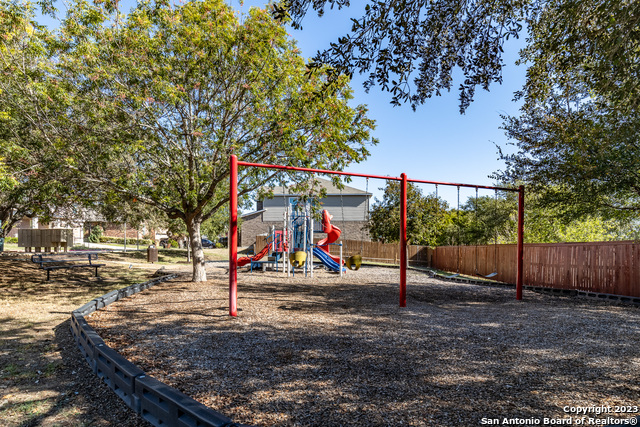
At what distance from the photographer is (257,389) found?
3.79 meters

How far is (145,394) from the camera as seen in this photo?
3344 mm

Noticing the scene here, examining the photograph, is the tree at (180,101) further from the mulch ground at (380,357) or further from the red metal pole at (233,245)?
the mulch ground at (380,357)

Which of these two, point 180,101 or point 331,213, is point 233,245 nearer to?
point 180,101

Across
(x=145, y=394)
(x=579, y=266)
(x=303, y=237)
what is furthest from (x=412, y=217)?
(x=145, y=394)

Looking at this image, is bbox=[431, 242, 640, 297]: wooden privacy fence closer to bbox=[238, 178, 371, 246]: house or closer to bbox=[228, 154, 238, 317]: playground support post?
bbox=[228, 154, 238, 317]: playground support post

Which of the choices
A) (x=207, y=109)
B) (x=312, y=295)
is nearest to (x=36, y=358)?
(x=312, y=295)

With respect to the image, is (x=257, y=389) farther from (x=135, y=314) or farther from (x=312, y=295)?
(x=312, y=295)

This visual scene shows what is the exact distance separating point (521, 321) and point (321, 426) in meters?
5.89

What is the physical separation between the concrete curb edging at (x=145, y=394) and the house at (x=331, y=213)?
34.3 metres

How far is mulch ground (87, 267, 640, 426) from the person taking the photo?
337cm

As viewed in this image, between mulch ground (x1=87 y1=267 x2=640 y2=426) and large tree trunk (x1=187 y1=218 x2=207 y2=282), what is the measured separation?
3365 millimetres

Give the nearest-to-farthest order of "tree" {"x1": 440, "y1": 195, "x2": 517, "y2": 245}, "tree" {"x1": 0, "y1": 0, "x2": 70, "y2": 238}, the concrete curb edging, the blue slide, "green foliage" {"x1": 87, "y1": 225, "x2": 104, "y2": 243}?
the concrete curb edging → "tree" {"x1": 0, "y1": 0, "x2": 70, "y2": 238} → the blue slide → "tree" {"x1": 440, "y1": 195, "x2": 517, "y2": 245} → "green foliage" {"x1": 87, "y1": 225, "x2": 104, "y2": 243}

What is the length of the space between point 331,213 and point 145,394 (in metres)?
37.3

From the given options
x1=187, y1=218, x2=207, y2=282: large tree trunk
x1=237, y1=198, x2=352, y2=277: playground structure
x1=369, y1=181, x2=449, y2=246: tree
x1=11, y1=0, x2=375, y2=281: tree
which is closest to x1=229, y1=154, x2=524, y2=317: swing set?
x1=11, y1=0, x2=375, y2=281: tree
